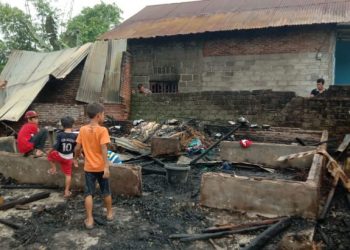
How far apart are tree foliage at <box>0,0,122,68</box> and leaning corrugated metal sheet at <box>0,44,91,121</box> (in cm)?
798

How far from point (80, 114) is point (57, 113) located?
29.1 inches

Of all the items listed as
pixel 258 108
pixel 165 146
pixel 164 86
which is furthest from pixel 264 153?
pixel 164 86

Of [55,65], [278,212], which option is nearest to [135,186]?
[278,212]

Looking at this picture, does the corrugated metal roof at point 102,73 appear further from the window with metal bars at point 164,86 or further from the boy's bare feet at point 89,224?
the boy's bare feet at point 89,224

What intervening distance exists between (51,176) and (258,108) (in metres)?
6.74

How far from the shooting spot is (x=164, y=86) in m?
14.6

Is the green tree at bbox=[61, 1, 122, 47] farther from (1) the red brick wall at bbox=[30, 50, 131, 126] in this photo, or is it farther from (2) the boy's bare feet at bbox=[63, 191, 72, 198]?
(2) the boy's bare feet at bbox=[63, 191, 72, 198]

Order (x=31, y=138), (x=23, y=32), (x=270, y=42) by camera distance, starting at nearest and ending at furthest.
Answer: (x=31, y=138)
(x=270, y=42)
(x=23, y=32)

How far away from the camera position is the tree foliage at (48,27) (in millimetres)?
21016

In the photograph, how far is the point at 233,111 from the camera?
1073cm

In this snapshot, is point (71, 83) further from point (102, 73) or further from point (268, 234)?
point (268, 234)

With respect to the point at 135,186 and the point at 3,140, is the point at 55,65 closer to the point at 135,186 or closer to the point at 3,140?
the point at 3,140

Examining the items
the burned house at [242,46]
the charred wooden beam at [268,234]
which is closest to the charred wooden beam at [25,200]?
the charred wooden beam at [268,234]

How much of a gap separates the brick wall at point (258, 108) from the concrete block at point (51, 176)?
19.4 ft
